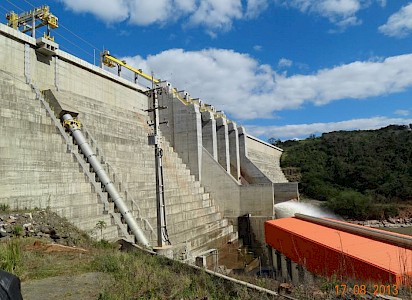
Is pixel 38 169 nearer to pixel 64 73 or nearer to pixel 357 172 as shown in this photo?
pixel 64 73

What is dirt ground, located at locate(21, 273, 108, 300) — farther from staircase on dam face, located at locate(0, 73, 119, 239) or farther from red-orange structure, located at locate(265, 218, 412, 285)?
staircase on dam face, located at locate(0, 73, 119, 239)

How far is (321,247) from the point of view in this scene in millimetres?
8734

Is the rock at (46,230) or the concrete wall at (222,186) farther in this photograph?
the concrete wall at (222,186)

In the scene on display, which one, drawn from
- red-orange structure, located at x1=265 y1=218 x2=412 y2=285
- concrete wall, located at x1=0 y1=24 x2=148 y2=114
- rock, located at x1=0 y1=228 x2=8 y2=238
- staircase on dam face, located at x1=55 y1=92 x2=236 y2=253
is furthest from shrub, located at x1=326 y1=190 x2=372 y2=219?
rock, located at x1=0 y1=228 x2=8 y2=238

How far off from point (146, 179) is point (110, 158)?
8.20 feet

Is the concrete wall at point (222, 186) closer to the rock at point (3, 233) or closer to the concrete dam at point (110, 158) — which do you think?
the concrete dam at point (110, 158)

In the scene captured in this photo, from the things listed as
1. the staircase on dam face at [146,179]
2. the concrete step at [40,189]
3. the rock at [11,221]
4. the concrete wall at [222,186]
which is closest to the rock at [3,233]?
the rock at [11,221]

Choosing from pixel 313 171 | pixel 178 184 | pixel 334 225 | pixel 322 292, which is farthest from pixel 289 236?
pixel 313 171

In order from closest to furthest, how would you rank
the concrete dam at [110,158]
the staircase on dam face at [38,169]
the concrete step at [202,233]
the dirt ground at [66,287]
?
the dirt ground at [66,287] < the staircase on dam face at [38,169] < the concrete dam at [110,158] < the concrete step at [202,233]

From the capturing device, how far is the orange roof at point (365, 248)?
6.39 m

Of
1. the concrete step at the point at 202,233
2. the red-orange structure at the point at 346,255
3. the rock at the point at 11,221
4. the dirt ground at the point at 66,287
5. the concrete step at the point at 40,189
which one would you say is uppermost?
the concrete step at the point at 40,189

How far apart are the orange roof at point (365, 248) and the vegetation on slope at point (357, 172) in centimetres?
2913

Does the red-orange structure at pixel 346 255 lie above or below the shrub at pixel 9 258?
below

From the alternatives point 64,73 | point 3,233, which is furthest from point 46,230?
point 64,73
